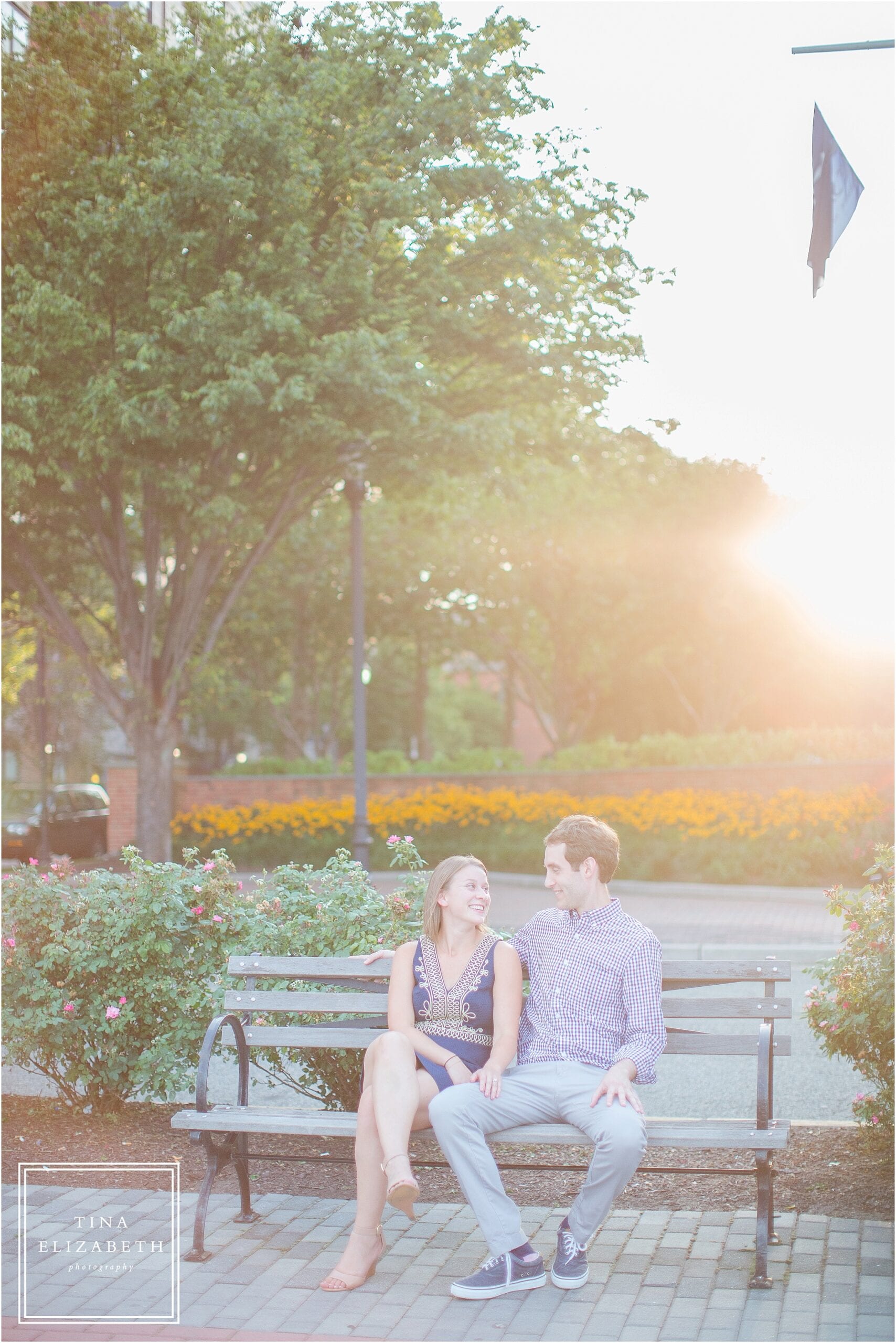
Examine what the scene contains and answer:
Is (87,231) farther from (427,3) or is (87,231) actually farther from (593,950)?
(593,950)

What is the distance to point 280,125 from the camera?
1268cm

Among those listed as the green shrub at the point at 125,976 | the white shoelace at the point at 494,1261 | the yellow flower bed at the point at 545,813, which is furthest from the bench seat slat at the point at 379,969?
the yellow flower bed at the point at 545,813

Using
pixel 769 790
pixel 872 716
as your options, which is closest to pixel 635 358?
pixel 769 790

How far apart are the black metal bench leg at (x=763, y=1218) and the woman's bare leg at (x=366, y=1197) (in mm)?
1109

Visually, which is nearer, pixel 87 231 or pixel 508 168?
pixel 87 231

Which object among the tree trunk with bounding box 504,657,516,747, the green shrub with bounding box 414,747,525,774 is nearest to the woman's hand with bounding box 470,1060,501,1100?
the green shrub with bounding box 414,747,525,774

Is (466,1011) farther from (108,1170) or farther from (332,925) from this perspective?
(108,1170)

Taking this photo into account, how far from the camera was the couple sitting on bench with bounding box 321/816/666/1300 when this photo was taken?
4410 mm

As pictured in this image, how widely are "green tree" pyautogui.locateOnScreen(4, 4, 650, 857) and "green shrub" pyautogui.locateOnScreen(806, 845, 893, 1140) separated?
885 cm

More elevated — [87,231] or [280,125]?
[280,125]

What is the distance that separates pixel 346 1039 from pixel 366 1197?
0.81 metres

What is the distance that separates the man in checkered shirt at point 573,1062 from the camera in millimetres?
4398

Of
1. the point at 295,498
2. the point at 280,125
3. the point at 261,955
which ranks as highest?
the point at 280,125

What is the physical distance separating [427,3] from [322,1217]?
10940 mm
